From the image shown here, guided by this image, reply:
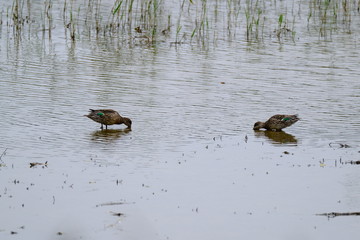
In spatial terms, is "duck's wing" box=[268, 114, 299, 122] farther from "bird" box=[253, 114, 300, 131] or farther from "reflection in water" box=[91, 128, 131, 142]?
"reflection in water" box=[91, 128, 131, 142]

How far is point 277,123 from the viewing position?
40.0 feet

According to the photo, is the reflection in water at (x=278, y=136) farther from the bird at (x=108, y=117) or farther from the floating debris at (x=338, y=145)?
the bird at (x=108, y=117)

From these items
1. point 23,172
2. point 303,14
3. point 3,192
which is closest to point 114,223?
point 3,192

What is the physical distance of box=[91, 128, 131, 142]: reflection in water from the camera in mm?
11333

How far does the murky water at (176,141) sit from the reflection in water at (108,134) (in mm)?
41

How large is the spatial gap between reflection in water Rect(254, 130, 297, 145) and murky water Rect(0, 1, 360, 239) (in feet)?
0.11

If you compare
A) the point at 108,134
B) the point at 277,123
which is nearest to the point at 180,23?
the point at 277,123

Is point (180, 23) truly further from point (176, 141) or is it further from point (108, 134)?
point (176, 141)

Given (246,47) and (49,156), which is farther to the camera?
(246,47)

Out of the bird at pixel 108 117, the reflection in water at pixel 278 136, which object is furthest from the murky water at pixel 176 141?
the bird at pixel 108 117

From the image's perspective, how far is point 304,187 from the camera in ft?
29.3

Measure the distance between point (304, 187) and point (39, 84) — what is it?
24.5 feet

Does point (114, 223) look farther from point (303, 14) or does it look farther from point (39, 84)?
point (303, 14)

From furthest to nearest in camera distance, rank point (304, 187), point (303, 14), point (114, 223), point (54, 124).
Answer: point (303, 14), point (54, 124), point (304, 187), point (114, 223)
